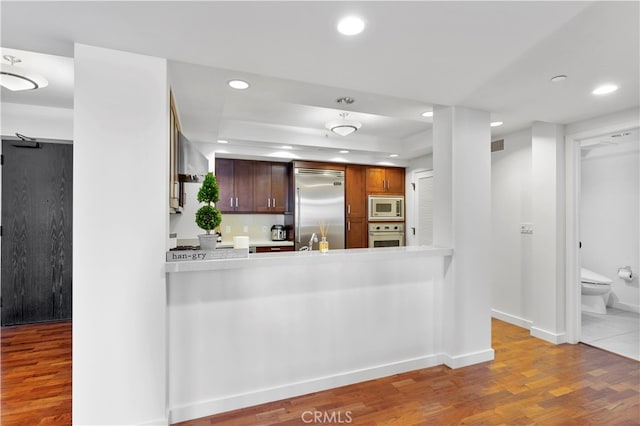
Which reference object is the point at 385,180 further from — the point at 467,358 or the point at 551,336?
the point at 467,358

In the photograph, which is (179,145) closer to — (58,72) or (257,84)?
(257,84)

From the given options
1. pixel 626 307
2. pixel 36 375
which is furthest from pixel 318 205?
pixel 626 307

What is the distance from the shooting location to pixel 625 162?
14.4 ft

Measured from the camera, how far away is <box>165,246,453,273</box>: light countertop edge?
6.59 feet

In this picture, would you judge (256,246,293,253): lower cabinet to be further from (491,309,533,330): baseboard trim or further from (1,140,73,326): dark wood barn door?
(491,309,533,330): baseboard trim

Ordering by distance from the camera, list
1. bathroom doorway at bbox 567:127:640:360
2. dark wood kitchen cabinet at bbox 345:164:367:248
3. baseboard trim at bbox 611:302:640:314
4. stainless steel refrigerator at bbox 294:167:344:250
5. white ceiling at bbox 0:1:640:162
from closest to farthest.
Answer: white ceiling at bbox 0:1:640:162 < bathroom doorway at bbox 567:127:640:360 < baseboard trim at bbox 611:302:640:314 < stainless steel refrigerator at bbox 294:167:344:250 < dark wood kitchen cabinet at bbox 345:164:367:248

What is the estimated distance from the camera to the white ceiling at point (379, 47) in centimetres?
152

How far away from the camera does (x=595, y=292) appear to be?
417cm

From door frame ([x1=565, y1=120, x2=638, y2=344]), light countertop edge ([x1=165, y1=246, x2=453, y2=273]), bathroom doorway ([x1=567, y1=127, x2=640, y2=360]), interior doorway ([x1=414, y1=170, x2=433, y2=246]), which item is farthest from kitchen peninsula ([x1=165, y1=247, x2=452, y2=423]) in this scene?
interior doorway ([x1=414, y1=170, x2=433, y2=246])

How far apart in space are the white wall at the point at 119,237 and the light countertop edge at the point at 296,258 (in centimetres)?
18

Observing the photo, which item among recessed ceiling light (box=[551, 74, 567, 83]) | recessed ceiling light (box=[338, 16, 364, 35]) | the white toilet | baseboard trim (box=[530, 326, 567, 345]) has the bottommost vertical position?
baseboard trim (box=[530, 326, 567, 345])

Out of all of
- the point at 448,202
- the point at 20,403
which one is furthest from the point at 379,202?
the point at 20,403

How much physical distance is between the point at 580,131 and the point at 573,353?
7.12 ft

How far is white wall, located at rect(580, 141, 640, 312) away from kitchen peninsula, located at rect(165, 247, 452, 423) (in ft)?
11.1
